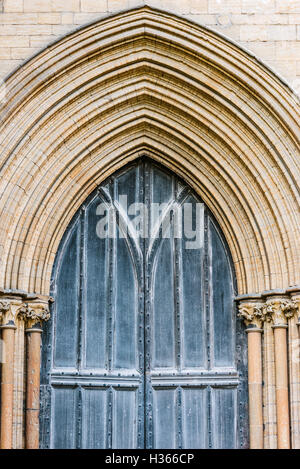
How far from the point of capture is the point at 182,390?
451 inches

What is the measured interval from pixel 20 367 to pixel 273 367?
2703 millimetres

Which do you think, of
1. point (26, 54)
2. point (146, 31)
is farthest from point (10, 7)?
point (146, 31)

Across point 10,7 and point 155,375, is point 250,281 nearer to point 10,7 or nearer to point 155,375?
point 155,375

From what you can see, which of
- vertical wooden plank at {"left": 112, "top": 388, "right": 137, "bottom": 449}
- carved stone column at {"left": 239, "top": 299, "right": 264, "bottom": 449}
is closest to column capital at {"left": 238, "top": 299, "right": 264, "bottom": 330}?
carved stone column at {"left": 239, "top": 299, "right": 264, "bottom": 449}

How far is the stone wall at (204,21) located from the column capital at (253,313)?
2433 millimetres

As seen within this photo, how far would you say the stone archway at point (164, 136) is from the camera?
437 inches

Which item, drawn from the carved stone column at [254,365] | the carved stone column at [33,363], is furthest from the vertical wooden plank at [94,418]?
the carved stone column at [254,365]

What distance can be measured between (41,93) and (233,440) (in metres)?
4.30

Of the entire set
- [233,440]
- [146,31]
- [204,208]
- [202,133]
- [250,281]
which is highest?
[146,31]

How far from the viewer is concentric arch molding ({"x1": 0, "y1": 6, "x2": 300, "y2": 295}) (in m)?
11.1

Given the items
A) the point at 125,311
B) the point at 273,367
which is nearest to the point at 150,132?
the point at 125,311

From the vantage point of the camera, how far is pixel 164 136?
11789 mm

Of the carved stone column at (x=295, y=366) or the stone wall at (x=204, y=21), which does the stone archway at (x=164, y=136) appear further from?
the stone wall at (x=204, y=21)

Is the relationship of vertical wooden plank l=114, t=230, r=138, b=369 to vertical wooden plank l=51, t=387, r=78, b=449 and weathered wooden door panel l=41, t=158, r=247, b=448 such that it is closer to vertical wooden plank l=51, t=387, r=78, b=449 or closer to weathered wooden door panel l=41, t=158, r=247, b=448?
weathered wooden door panel l=41, t=158, r=247, b=448
